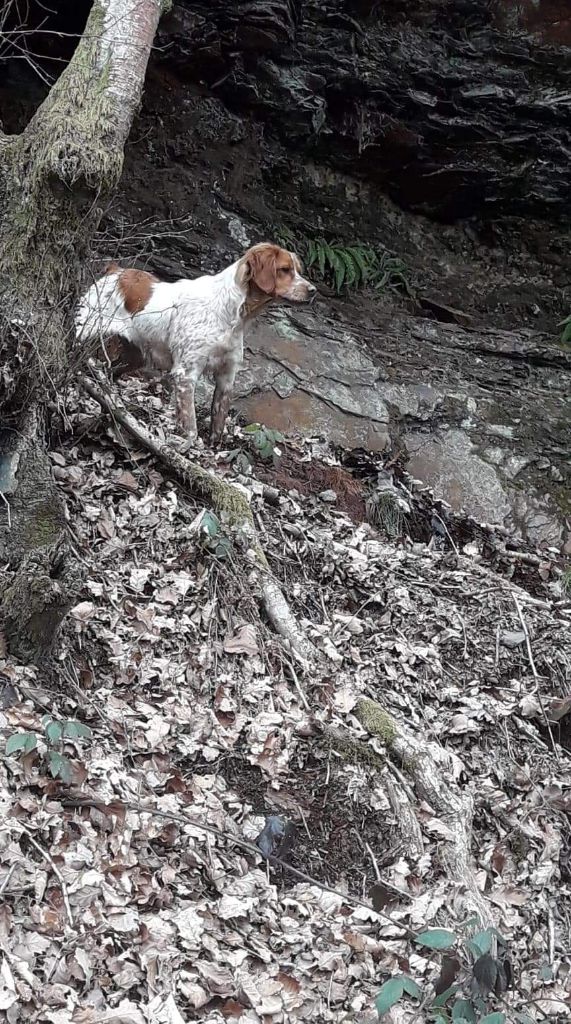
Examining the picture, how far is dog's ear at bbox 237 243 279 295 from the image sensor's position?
283 inches

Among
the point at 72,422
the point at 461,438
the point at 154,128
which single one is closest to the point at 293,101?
the point at 154,128

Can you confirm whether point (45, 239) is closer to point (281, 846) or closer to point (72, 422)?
point (72, 422)

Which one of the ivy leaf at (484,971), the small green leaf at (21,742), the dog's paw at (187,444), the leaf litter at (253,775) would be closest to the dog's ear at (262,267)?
the dog's paw at (187,444)

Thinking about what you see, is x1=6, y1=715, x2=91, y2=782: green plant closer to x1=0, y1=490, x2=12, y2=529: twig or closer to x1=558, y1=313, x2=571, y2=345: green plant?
x1=0, y1=490, x2=12, y2=529: twig

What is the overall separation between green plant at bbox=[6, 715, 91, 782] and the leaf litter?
45 millimetres

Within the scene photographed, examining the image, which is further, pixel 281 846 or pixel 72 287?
pixel 72 287

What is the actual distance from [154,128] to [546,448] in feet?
19.6

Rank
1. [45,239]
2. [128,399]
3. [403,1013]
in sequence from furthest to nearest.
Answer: [128,399] < [45,239] < [403,1013]

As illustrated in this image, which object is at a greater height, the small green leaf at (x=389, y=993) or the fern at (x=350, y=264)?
the fern at (x=350, y=264)

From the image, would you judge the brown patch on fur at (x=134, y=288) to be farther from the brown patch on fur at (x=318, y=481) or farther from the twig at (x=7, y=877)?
the twig at (x=7, y=877)

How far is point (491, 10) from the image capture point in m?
10.5

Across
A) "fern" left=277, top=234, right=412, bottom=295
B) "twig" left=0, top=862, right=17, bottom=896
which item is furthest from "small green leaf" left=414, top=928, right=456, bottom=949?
"fern" left=277, top=234, right=412, bottom=295

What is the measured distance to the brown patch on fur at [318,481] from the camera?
7863 millimetres

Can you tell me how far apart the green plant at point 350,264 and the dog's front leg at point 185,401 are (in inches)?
173
